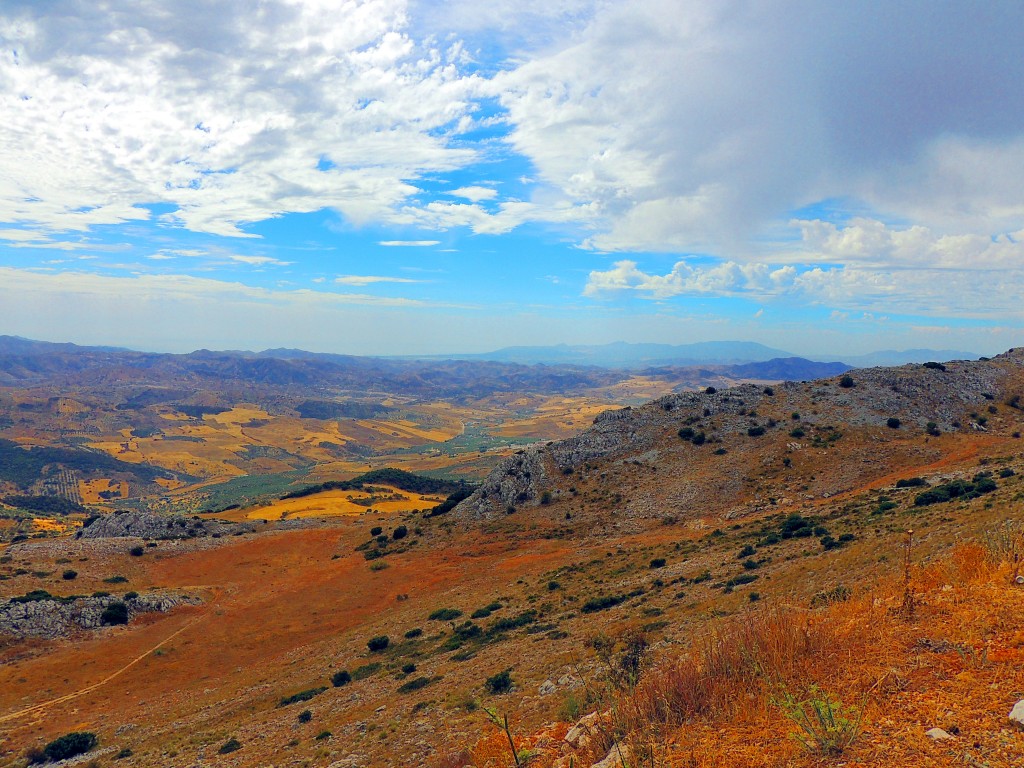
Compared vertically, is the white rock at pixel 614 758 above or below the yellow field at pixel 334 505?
above

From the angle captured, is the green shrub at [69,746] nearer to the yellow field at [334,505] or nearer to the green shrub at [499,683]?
the green shrub at [499,683]

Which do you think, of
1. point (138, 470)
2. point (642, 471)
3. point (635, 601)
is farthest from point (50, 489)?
point (635, 601)

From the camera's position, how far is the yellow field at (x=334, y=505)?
238 feet

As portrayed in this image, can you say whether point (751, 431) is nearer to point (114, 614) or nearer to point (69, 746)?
point (69, 746)

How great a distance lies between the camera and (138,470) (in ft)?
577

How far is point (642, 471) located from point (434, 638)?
30000 millimetres

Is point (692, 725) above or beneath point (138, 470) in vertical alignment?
above

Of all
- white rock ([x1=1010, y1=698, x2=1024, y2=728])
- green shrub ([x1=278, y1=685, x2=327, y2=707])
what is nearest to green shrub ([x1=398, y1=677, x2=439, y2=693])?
green shrub ([x1=278, y1=685, x2=327, y2=707])

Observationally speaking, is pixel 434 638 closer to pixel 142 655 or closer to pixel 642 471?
pixel 142 655

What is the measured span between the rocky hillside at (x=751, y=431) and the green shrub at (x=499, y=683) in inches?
1149

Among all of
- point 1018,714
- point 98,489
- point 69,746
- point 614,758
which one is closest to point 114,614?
point 69,746

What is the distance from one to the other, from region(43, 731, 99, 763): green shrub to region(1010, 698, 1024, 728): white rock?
25282 mm

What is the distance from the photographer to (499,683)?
48.5 ft

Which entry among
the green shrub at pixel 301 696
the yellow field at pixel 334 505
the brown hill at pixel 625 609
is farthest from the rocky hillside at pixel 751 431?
the yellow field at pixel 334 505
